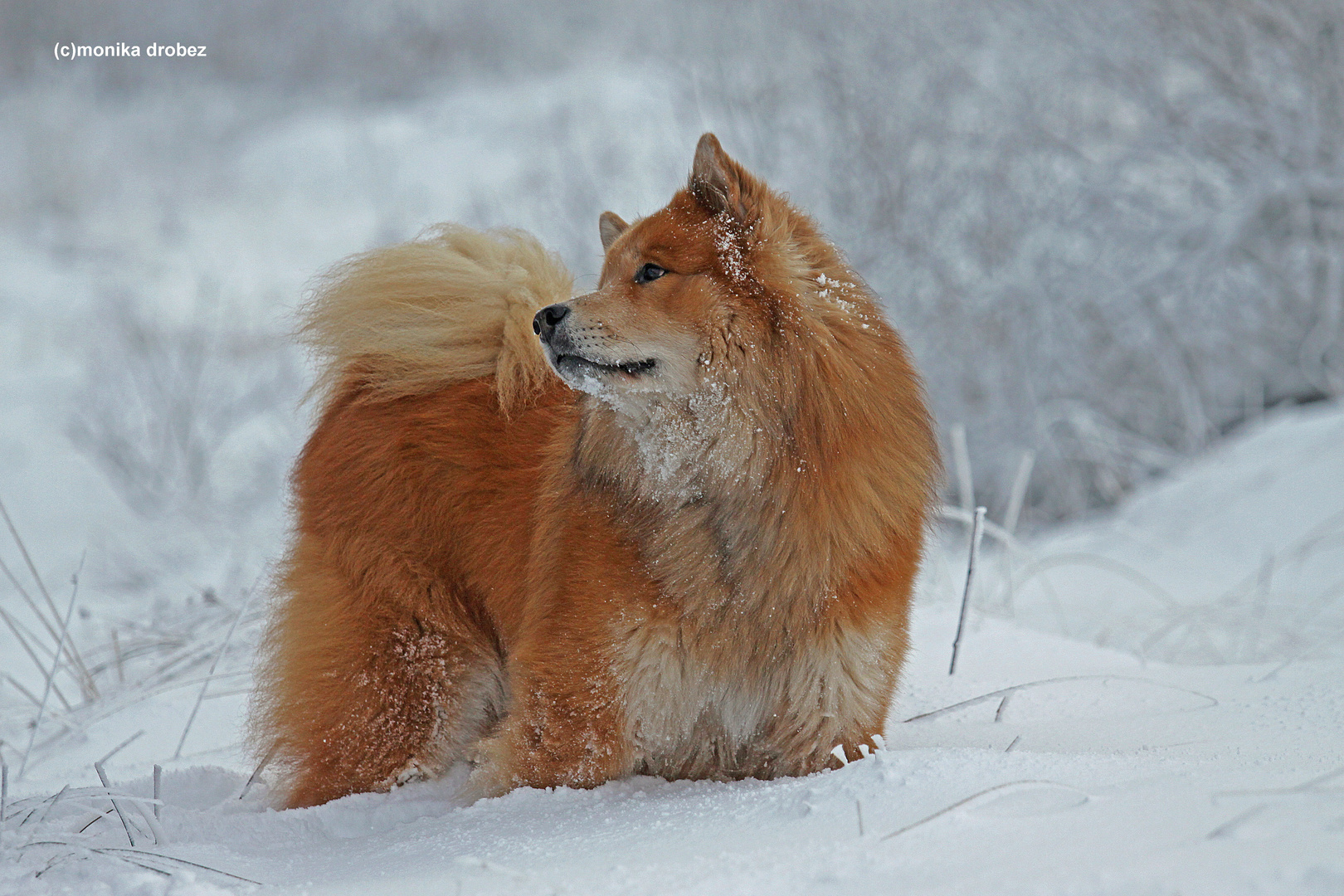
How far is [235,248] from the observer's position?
1455cm

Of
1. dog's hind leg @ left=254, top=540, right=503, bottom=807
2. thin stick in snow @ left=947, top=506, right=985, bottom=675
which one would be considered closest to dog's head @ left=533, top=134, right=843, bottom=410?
dog's hind leg @ left=254, top=540, right=503, bottom=807

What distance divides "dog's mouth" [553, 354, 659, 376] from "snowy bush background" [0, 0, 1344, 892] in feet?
5.79

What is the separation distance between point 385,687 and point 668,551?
0.93 m

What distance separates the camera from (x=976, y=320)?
8320 millimetres

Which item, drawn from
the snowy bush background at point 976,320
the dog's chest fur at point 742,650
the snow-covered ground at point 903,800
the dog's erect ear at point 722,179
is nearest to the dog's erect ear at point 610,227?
the dog's erect ear at point 722,179

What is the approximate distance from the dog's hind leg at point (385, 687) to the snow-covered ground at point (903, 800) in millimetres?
114

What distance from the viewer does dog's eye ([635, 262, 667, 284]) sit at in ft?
8.27

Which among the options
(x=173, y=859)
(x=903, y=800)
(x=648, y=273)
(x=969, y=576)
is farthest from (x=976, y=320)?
(x=173, y=859)

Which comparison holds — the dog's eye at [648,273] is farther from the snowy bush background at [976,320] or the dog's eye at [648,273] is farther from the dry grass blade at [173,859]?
the snowy bush background at [976,320]

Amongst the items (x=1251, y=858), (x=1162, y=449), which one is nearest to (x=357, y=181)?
(x=1162, y=449)

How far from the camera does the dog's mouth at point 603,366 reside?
242 cm

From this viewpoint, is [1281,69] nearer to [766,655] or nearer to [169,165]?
[766,655]

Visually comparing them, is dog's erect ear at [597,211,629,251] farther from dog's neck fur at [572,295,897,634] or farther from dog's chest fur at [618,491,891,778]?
dog's chest fur at [618,491,891,778]

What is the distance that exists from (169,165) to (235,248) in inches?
100
